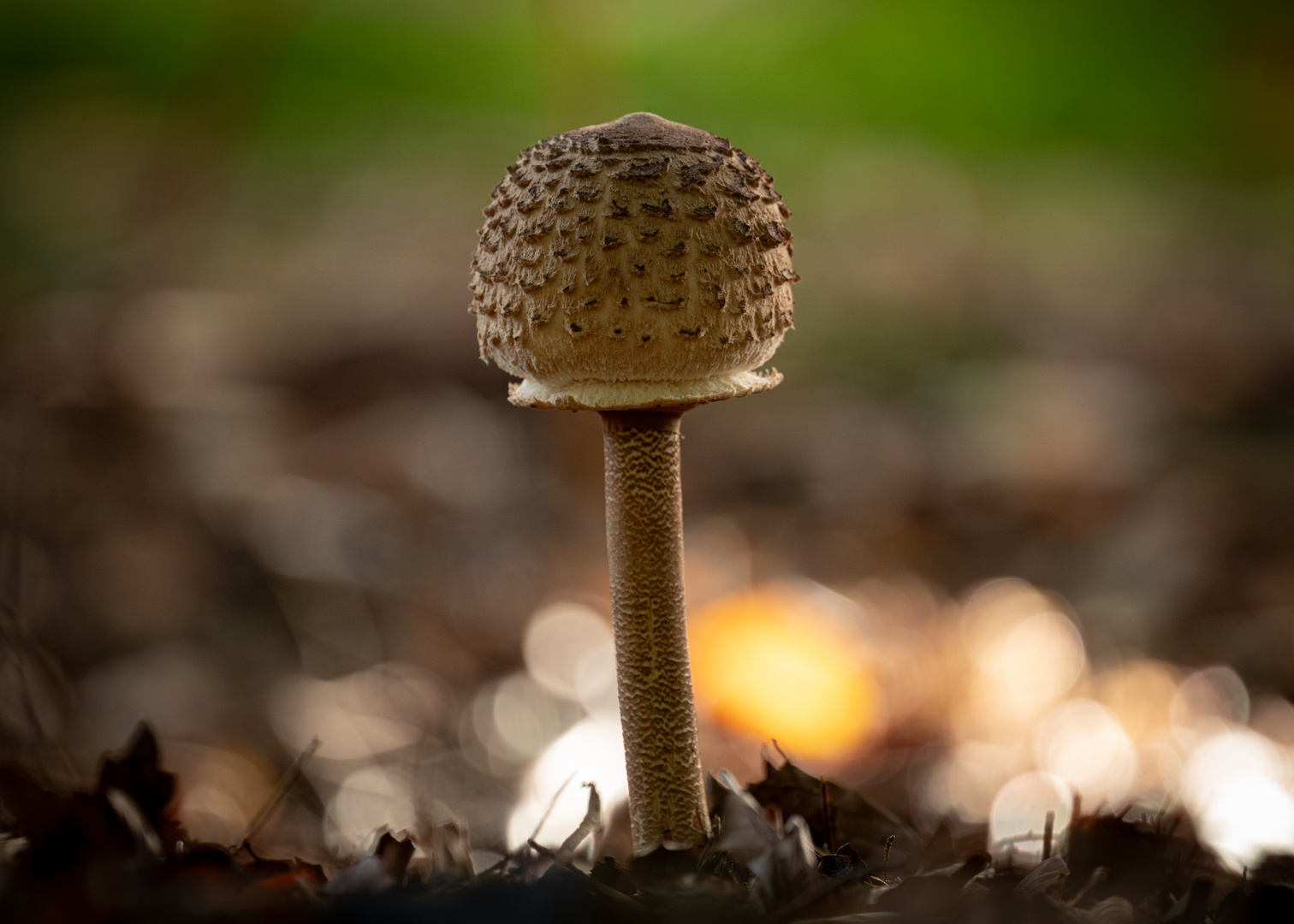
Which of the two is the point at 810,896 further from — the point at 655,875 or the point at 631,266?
the point at 631,266

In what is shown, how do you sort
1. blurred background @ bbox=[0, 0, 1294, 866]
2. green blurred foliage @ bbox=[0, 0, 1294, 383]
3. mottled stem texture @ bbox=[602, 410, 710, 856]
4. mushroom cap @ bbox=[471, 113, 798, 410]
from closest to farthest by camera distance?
mushroom cap @ bbox=[471, 113, 798, 410] < mottled stem texture @ bbox=[602, 410, 710, 856] < blurred background @ bbox=[0, 0, 1294, 866] < green blurred foliage @ bbox=[0, 0, 1294, 383]

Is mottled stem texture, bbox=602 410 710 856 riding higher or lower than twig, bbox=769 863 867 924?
higher

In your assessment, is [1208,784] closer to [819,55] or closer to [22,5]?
[819,55]

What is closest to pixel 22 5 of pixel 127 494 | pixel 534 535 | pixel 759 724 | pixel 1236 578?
pixel 127 494

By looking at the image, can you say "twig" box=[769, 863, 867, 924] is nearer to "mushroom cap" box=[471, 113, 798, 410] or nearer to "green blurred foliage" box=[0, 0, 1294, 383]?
"mushroom cap" box=[471, 113, 798, 410]

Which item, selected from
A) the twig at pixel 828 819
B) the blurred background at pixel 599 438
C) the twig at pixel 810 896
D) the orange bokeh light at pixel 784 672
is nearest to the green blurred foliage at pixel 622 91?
the blurred background at pixel 599 438

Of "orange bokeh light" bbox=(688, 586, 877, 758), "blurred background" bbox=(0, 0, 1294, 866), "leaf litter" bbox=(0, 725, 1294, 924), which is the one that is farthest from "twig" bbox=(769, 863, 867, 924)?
"orange bokeh light" bbox=(688, 586, 877, 758)
